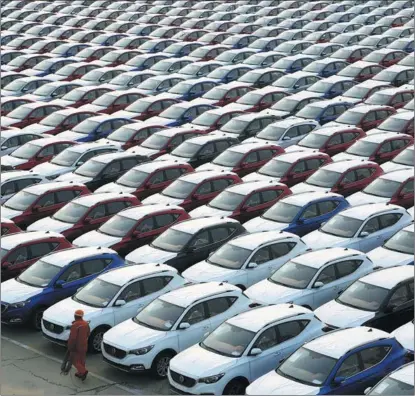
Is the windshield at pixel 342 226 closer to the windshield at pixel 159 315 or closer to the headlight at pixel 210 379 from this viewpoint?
the windshield at pixel 159 315

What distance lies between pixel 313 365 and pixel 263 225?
8.02 m

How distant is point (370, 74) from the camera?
41000mm

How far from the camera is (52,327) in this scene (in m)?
19.3

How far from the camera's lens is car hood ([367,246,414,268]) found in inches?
A: 822

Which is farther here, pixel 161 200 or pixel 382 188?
pixel 161 200

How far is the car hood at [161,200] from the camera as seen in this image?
86.1 ft

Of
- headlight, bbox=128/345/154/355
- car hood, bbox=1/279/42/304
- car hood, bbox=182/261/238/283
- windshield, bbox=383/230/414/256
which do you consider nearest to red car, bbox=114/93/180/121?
car hood, bbox=182/261/238/283

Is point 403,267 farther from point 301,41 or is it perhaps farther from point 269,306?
point 301,41

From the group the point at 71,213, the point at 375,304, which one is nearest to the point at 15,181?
the point at 71,213

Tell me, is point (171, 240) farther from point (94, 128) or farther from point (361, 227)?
point (94, 128)

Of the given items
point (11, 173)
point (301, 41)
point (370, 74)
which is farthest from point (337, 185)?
point (301, 41)

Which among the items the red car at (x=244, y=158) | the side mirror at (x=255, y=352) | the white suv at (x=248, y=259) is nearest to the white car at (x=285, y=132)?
the red car at (x=244, y=158)

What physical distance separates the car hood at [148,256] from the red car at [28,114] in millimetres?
14541

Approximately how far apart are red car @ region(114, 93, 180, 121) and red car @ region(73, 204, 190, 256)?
1220 cm
